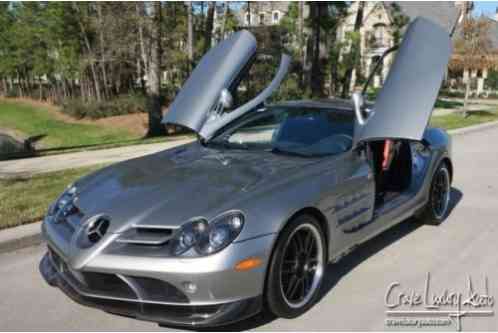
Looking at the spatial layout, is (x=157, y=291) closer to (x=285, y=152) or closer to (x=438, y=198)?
(x=285, y=152)

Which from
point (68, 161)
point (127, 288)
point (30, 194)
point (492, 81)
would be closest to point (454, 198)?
point (127, 288)

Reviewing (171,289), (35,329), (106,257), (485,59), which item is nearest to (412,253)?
(171,289)

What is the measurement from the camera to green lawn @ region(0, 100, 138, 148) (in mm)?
24844

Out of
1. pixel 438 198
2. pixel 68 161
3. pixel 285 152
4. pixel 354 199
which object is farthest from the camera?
pixel 68 161

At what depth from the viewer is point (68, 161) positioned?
9.95m

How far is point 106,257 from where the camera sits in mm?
3000

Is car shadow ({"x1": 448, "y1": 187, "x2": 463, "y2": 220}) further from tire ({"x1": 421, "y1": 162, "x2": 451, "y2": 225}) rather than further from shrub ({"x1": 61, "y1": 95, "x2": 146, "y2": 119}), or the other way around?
shrub ({"x1": 61, "y1": 95, "x2": 146, "y2": 119})

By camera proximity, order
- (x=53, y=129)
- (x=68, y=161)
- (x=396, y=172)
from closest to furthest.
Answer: (x=396, y=172) → (x=68, y=161) → (x=53, y=129)

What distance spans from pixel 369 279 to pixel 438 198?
6.47 feet

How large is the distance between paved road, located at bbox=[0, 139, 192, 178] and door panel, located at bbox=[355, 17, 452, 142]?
6427 millimetres

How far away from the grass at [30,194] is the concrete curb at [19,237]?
149mm

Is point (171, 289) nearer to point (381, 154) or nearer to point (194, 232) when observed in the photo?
point (194, 232)

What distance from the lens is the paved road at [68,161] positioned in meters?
→ 8.89

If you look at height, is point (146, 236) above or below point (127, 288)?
above
